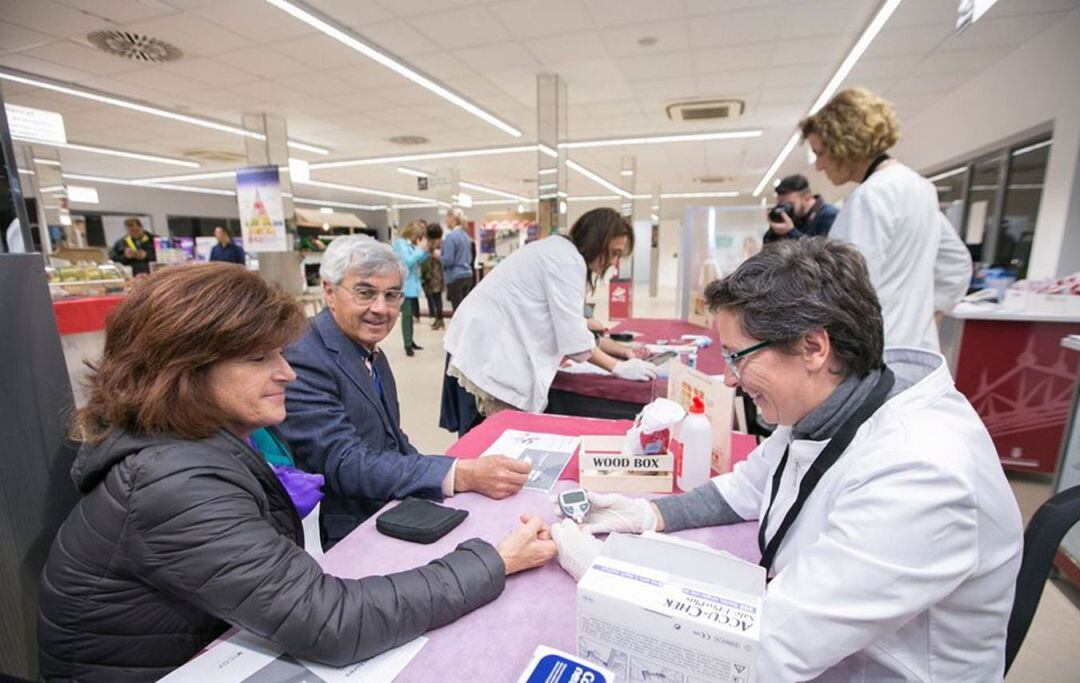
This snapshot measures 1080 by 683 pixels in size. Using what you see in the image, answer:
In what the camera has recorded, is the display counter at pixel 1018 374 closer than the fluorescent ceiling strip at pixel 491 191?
Yes

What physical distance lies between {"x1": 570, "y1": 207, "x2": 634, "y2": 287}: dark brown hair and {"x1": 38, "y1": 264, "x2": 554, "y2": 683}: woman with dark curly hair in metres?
1.62

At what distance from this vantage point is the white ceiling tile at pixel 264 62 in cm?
450

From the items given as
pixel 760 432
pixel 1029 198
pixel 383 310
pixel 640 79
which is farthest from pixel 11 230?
pixel 1029 198

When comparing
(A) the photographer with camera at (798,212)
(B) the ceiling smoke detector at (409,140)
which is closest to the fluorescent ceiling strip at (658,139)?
(B) the ceiling smoke detector at (409,140)

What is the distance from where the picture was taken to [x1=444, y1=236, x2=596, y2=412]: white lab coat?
2.23 metres

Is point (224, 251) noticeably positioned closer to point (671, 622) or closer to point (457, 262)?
point (457, 262)

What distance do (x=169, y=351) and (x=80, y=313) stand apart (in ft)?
11.2

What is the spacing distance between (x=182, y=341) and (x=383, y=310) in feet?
2.37

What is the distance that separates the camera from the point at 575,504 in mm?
1074

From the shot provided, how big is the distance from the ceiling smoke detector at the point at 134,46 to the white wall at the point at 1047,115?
7065mm

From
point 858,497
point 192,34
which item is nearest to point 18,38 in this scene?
point 192,34

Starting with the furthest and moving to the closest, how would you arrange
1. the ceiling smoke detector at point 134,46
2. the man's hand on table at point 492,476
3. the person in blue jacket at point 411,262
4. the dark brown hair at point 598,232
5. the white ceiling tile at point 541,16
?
the person in blue jacket at point 411,262, the ceiling smoke detector at point 134,46, the white ceiling tile at point 541,16, the dark brown hair at point 598,232, the man's hand on table at point 492,476

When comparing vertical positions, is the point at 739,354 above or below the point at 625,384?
above

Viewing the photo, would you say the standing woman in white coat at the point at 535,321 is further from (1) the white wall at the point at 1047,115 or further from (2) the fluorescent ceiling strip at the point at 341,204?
(2) the fluorescent ceiling strip at the point at 341,204
